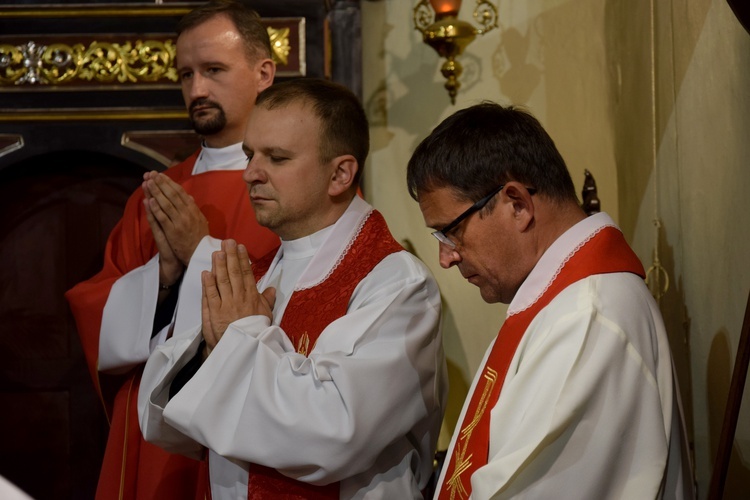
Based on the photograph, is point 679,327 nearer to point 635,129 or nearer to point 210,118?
point 635,129

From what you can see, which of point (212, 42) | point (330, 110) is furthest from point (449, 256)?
point (212, 42)

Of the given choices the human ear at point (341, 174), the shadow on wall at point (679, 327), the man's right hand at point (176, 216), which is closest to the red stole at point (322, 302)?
the human ear at point (341, 174)

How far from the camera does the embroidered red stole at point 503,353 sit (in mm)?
2404

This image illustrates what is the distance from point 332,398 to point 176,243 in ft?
3.60

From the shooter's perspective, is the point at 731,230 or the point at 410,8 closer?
the point at 731,230

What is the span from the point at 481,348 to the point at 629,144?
1.28 meters

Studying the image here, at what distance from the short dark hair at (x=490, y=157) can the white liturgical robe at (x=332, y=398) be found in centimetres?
47

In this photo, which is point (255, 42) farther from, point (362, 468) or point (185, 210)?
point (362, 468)

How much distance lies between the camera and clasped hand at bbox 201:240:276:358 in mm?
2998

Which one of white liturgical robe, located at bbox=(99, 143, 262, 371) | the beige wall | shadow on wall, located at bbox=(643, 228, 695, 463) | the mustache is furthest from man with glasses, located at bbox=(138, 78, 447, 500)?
shadow on wall, located at bbox=(643, 228, 695, 463)

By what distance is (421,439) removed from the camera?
3.06 metres

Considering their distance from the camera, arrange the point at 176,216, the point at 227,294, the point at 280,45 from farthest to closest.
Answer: the point at 280,45 → the point at 176,216 → the point at 227,294

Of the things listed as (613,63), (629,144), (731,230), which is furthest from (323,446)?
(613,63)

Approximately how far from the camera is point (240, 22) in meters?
4.08
